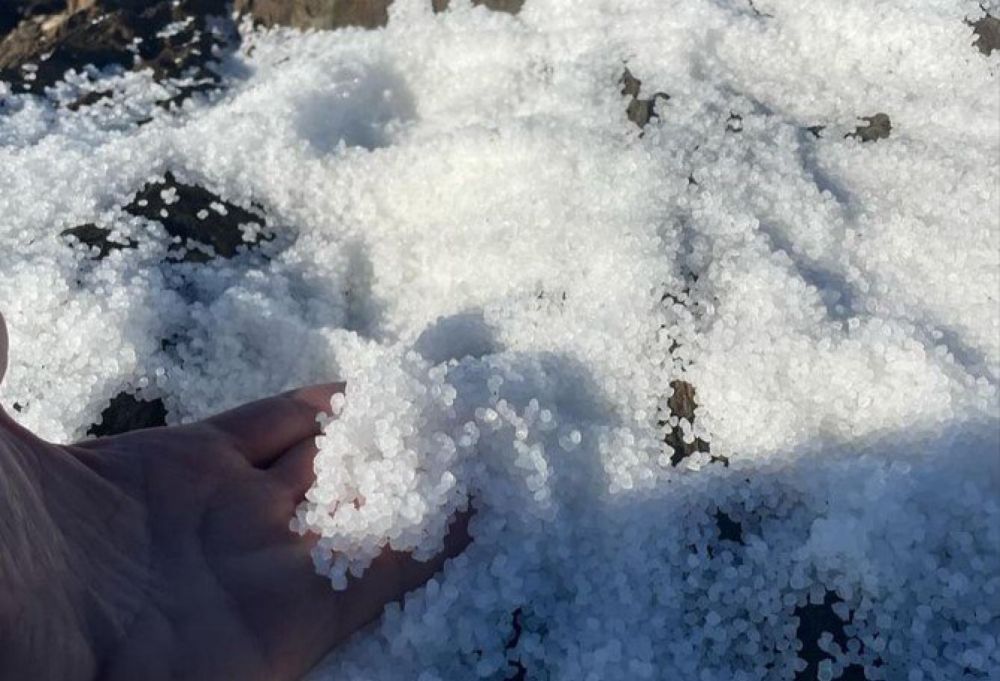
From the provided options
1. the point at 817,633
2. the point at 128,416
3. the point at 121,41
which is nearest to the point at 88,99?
the point at 121,41

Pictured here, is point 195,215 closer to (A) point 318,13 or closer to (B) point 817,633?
(A) point 318,13

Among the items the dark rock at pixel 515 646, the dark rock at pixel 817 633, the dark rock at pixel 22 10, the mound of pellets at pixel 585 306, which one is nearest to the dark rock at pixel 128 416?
the mound of pellets at pixel 585 306

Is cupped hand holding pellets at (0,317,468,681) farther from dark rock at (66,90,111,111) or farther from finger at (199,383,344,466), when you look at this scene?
dark rock at (66,90,111,111)

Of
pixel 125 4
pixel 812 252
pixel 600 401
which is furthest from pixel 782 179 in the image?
pixel 125 4

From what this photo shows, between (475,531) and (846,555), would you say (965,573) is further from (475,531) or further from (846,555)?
(475,531)

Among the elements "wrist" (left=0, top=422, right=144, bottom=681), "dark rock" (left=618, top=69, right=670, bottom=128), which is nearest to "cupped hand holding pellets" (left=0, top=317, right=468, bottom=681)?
"wrist" (left=0, top=422, right=144, bottom=681)
